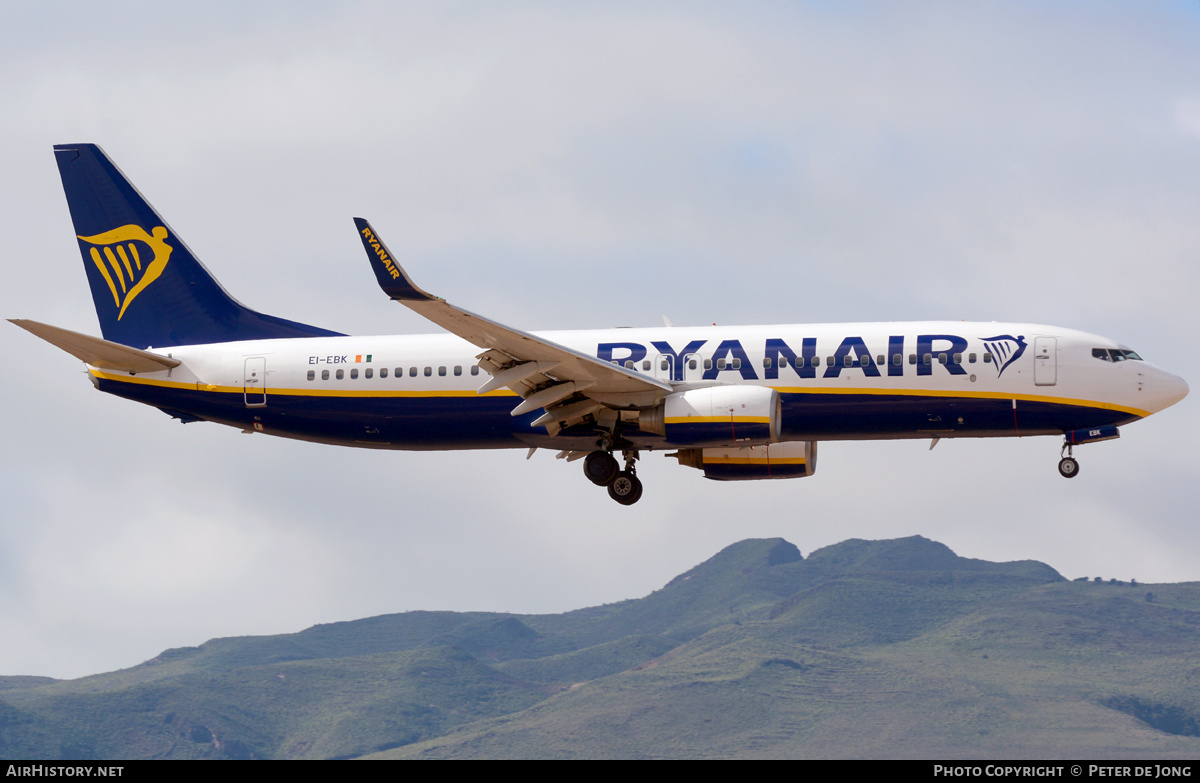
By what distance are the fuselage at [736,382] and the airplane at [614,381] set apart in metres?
0.05

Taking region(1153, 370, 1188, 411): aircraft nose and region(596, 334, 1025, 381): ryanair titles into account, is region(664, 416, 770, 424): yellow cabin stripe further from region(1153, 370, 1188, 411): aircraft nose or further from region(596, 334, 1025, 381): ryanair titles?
region(1153, 370, 1188, 411): aircraft nose

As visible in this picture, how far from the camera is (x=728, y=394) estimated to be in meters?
44.1

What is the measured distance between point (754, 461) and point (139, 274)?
916 inches

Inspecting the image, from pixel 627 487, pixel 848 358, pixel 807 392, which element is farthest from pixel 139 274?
pixel 848 358

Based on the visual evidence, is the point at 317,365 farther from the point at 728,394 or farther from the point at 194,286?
the point at 728,394

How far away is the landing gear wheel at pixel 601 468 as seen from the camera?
155ft

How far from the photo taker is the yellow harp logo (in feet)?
176

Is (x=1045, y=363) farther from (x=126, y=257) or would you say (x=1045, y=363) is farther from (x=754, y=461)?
(x=126, y=257)

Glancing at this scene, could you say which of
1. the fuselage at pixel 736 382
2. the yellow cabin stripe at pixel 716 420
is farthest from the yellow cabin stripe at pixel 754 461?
the yellow cabin stripe at pixel 716 420

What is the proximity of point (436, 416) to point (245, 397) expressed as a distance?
6.87 meters

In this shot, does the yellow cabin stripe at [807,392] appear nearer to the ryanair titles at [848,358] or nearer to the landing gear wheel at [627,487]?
the ryanair titles at [848,358]
